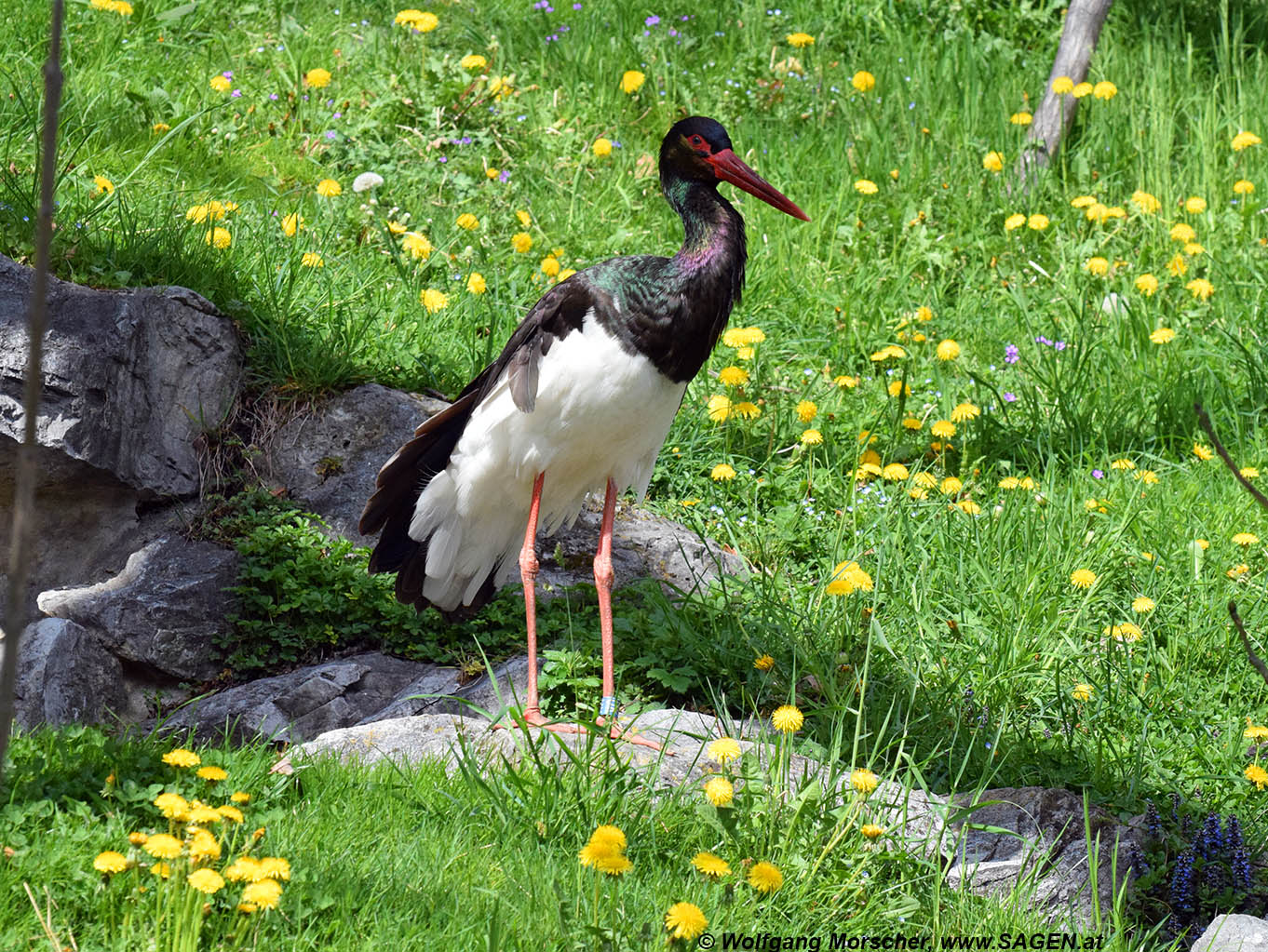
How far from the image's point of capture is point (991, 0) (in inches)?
280

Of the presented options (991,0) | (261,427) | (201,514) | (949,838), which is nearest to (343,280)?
(261,427)

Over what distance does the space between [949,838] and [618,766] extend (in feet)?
2.35

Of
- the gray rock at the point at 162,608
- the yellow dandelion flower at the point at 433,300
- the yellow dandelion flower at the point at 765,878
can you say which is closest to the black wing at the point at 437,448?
the gray rock at the point at 162,608

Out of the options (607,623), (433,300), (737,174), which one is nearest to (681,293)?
(737,174)

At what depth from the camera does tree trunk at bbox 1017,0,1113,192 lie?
19.9ft

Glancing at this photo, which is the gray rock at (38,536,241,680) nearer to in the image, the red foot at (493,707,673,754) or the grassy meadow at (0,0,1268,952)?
the grassy meadow at (0,0,1268,952)

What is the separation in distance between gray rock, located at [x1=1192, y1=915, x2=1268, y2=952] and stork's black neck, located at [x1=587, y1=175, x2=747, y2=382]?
68.0 inches

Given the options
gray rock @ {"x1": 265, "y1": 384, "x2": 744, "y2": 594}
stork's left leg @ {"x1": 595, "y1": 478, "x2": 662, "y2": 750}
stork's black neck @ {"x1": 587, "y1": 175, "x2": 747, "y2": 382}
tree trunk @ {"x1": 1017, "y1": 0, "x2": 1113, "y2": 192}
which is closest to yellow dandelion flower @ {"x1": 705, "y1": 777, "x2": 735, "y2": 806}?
stork's left leg @ {"x1": 595, "y1": 478, "x2": 662, "y2": 750}

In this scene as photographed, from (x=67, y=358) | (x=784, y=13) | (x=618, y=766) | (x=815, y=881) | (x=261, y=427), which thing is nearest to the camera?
(x=815, y=881)

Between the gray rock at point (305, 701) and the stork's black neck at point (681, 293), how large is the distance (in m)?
1.17

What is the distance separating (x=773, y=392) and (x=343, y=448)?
154 cm

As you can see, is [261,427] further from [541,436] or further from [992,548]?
[992,548]

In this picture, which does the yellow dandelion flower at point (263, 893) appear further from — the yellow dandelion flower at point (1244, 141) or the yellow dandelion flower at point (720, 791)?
the yellow dandelion flower at point (1244, 141)

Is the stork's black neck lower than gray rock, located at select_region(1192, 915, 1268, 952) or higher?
higher
